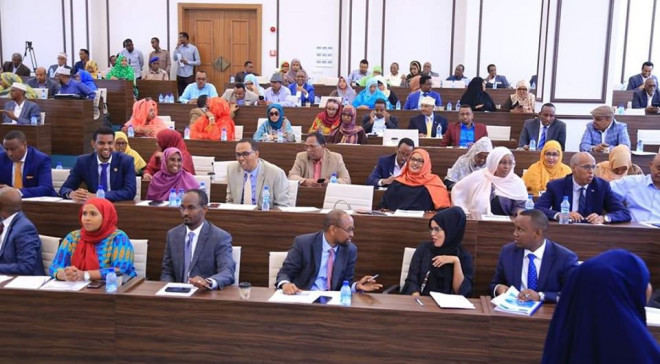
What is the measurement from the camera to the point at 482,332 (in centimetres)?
306

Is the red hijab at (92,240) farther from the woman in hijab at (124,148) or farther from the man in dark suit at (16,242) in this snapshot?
the woman in hijab at (124,148)

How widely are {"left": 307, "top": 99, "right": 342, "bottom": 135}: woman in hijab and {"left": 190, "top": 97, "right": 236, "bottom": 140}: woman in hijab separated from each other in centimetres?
Result: 112

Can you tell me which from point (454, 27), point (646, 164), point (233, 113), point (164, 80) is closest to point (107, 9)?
point (164, 80)

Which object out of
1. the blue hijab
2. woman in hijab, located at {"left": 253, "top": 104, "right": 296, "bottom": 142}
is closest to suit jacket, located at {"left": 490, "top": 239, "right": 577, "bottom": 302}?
the blue hijab

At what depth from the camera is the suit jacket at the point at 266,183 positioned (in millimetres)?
5520

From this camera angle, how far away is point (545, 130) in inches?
309

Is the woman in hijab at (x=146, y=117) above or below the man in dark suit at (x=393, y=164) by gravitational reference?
above

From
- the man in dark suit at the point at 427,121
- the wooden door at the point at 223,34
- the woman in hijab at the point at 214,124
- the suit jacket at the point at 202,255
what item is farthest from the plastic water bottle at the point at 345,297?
the wooden door at the point at 223,34

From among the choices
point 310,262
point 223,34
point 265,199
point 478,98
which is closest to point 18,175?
point 265,199

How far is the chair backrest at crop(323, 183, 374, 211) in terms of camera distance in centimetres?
544

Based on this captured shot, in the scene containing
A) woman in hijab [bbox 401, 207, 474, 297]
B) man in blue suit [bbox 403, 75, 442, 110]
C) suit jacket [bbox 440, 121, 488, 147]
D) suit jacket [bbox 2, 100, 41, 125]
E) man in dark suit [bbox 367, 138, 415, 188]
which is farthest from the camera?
man in blue suit [bbox 403, 75, 442, 110]

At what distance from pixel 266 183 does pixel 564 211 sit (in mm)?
2411

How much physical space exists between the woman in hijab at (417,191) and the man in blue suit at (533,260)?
1728 millimetres

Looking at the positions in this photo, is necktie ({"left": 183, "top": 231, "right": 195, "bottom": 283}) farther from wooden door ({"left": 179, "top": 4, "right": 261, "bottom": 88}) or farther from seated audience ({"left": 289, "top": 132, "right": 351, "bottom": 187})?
wooden door ({"left": 179, "top": 4, "right": 261, "bottom": 88})
